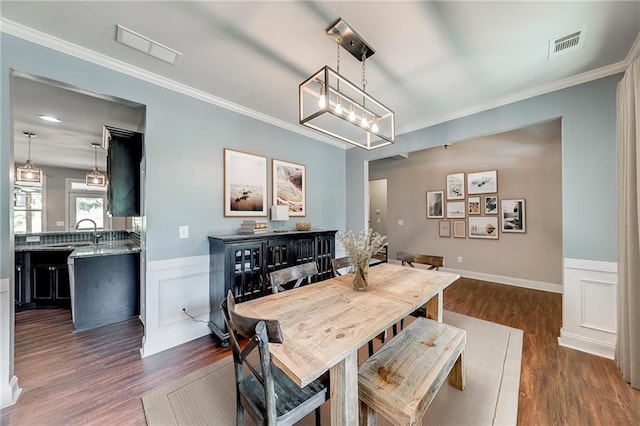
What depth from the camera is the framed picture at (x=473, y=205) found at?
4766 millimetres

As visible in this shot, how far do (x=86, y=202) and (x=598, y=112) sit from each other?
1028 centimetres

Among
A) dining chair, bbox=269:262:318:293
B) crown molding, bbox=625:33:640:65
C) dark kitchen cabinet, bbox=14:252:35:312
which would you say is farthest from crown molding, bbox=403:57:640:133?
dark kitchen cabinet, bbox=14:252:35:312

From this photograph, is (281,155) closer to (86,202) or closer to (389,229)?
(389,229)

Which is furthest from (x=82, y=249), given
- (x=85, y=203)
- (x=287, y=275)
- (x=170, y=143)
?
(x=85, y=203)

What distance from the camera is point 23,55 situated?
5.91 feet

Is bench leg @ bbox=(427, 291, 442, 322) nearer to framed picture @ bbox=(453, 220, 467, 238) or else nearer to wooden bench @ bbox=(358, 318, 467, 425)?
wooden bench @ bbox=(358, 318, 467, 425)

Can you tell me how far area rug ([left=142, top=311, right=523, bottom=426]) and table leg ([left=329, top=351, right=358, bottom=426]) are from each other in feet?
2.07

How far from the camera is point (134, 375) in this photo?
203 cm

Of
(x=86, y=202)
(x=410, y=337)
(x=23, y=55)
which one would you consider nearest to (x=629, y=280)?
(x=410, y=337)

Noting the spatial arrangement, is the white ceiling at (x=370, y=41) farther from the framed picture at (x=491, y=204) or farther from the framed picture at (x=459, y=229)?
the framed picture at (x=459, y=229)

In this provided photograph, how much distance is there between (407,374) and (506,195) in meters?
4.53

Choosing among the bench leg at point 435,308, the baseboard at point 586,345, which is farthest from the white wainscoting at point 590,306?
the bench leg at point 435,308

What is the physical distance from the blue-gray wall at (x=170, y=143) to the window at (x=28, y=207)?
597 cm

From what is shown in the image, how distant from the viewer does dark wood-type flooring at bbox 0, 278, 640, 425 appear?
1.61m
